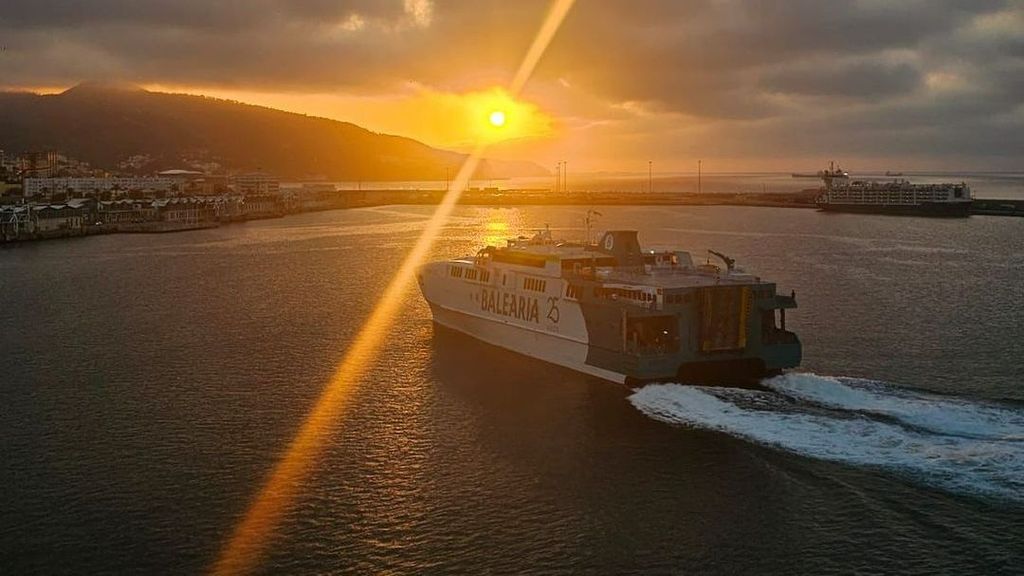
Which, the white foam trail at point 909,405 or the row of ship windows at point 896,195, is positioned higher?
the row of ship windows at point 896,195

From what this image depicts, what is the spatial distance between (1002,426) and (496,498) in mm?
10246

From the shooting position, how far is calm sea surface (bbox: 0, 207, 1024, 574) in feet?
43.1

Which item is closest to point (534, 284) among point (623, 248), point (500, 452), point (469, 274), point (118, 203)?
point (623, 248)

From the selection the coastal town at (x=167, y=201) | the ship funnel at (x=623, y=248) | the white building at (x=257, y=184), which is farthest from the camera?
the white building at (x=257, y=184)

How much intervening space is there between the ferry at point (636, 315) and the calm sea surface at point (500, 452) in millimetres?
750

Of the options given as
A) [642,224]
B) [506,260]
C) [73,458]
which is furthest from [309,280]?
[642,224]

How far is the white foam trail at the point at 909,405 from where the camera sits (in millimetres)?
17328

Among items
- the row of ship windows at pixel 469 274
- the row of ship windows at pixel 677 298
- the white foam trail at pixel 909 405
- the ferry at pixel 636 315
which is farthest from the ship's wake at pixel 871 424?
the row of ship windows at pixel 469 274

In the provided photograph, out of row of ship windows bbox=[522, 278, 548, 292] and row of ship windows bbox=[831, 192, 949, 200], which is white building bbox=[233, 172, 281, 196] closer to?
row of ship windows bbox=[831, 192, 949, 200]

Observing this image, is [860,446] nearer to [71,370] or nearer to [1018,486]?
[1018,486]

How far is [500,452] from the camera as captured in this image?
A: 17.2 metres

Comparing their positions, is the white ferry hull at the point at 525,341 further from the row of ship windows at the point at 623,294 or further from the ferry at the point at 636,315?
the row of ship windows at the point at 623,294

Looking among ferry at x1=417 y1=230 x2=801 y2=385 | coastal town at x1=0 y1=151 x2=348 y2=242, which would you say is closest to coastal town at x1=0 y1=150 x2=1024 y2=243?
coastal town at x1=0 y1=151 x2=348 y2=242

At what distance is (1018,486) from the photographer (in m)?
14.5
